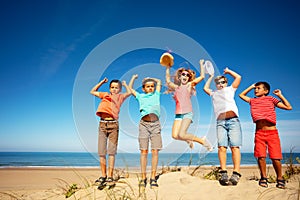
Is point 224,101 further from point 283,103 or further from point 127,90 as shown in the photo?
point 127,90

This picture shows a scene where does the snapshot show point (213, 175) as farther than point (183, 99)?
Yes

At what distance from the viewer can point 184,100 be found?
17.1 feet

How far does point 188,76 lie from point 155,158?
176 cm

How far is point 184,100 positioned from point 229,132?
1005mm

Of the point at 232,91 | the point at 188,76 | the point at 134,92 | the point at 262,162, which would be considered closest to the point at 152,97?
the point at 134,92

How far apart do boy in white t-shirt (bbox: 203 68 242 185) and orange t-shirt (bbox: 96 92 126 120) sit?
5.93ft

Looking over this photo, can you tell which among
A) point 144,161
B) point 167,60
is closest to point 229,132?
point 144,161

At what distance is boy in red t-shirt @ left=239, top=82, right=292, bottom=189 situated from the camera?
4.72 meters

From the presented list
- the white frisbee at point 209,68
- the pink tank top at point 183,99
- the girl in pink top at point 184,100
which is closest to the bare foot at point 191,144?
the girl in pink top at point 184,100

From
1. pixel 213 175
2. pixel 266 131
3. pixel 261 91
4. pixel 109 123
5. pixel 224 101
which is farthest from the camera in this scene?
pixel 213 175

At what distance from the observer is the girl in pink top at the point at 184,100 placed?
202 inches

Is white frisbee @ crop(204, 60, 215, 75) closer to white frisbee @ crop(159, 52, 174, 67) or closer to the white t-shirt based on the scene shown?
the white t-shirt

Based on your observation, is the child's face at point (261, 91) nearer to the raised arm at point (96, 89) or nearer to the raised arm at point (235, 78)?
the raised arm at point (235, 78)

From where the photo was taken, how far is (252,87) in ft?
17.4
